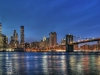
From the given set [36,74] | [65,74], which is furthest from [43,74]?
[65,74]

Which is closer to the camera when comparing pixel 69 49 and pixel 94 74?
pixel 94 74

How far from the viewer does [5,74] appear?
77.3 ft

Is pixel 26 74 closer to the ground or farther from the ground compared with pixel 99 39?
closer to the ground

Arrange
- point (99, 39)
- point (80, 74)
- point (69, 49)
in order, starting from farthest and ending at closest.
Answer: point (69, 49)
point (99, 39)
point (80, 74)

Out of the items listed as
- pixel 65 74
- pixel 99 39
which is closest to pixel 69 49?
pixel 99 39

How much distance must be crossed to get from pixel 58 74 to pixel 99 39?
242 ft

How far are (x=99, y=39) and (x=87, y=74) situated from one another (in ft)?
241

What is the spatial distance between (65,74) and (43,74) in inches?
84.4

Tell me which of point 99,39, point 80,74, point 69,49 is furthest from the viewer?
point 69,49

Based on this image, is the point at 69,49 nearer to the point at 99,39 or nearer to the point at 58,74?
the point at 99,39

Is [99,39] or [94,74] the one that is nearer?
[94,74]

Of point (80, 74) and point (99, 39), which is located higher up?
point (99, 39)

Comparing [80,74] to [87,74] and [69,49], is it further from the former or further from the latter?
[69,49]

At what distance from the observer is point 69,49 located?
131250 mm
